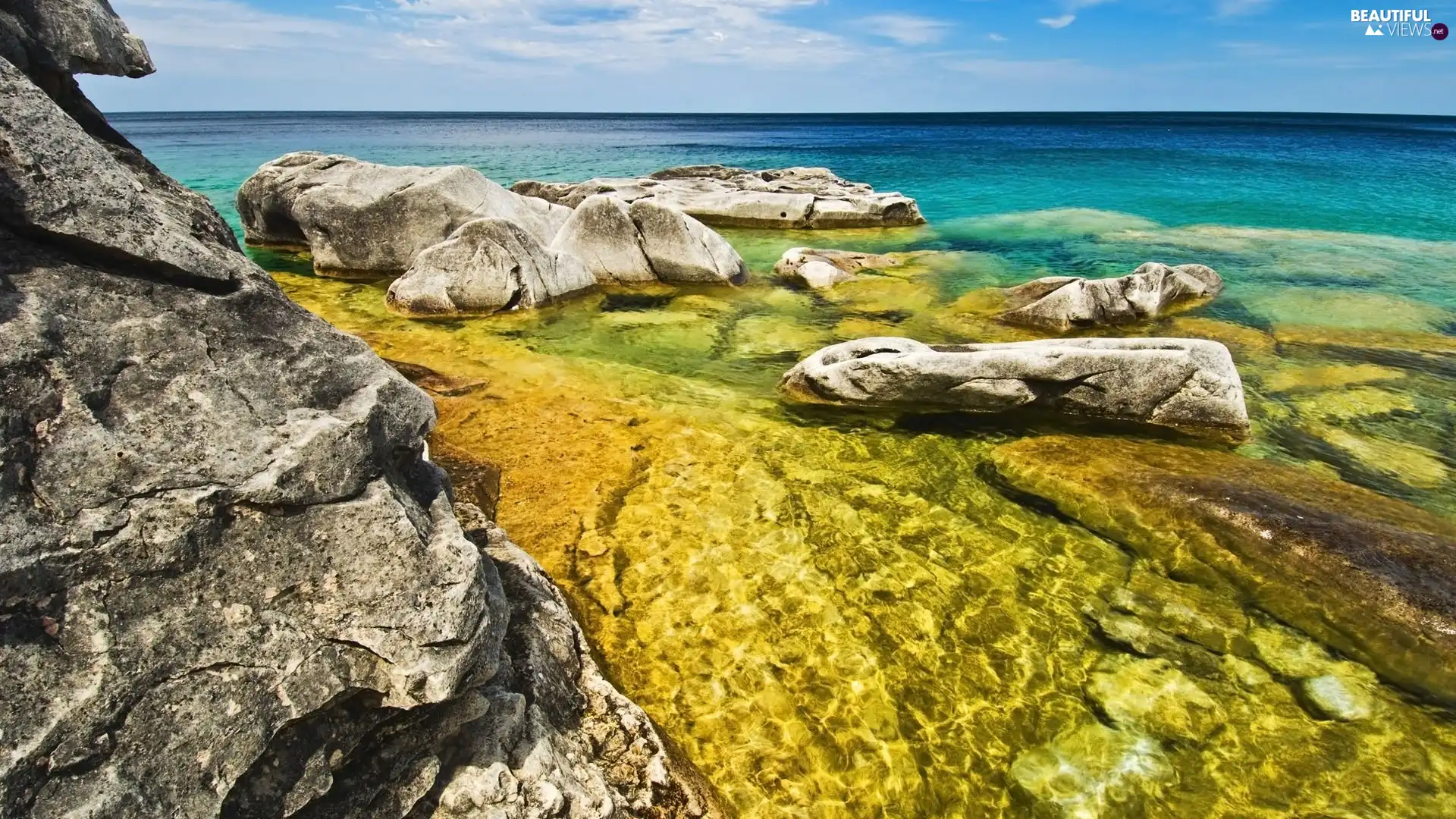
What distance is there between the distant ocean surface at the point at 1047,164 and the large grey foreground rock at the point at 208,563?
989 inches

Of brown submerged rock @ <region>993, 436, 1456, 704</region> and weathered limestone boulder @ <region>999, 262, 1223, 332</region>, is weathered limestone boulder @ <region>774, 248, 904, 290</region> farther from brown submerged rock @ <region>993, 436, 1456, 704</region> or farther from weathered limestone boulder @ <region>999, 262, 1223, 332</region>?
brown submerged rock @ <region>993, 436, 1456, 704</region>

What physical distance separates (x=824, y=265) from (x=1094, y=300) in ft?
17.1

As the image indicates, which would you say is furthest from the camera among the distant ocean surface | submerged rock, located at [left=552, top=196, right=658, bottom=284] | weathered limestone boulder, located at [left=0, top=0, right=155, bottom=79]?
the distant ocean surface

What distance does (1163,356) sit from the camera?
8.14 m

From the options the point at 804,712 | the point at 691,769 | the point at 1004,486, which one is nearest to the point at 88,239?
the point at 691,769

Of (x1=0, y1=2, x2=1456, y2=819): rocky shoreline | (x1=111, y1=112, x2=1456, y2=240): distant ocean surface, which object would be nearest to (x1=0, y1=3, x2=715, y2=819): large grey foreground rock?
(x1=0, y1=2, x2=1456, y2=819): rocky shoreline

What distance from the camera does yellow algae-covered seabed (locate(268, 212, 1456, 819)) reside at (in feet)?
13.3

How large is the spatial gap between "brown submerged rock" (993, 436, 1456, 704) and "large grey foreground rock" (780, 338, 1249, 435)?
0.90 metres

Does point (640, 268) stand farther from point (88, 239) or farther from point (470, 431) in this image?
point (88, 239)

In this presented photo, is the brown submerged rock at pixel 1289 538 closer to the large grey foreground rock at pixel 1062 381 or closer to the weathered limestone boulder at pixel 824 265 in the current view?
the large grey foreground rock at pixel 1062 381

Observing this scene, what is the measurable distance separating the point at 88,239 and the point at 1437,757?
706 centimetres

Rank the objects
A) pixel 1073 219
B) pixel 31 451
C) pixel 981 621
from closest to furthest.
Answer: pixel 31 451
pixel 981 621
pixel 1073 219

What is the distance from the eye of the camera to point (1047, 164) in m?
50.2

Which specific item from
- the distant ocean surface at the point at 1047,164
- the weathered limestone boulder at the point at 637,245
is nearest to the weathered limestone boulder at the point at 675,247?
the weathered limestone boulder at the point at 637,245
